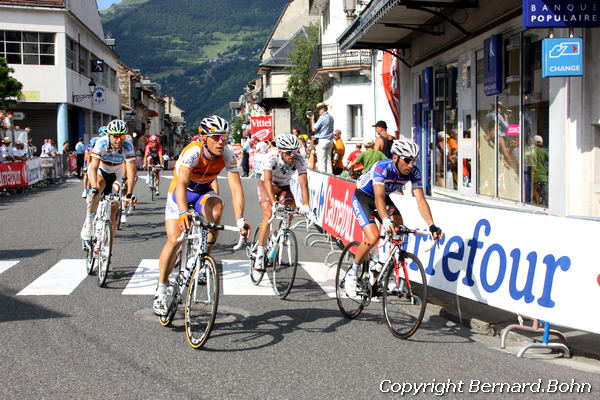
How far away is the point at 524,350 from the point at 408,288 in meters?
1.25

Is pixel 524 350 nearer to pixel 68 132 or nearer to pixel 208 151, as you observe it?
pixel 208 151

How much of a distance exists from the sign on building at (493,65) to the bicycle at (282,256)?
631cm

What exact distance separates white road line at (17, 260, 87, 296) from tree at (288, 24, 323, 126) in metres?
47.8

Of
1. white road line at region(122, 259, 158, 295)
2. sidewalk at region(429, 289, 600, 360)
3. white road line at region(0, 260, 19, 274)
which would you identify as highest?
white road line at region(0, 260, 19, 274)

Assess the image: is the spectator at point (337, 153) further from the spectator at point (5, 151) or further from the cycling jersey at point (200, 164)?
the cycling jersey at point (200, 164)

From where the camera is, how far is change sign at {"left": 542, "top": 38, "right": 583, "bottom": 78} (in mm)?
9836

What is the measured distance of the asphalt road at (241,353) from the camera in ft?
17.3

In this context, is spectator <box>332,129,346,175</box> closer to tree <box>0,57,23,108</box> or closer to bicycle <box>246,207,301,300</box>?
bicycle <box>246,207,301,300</box>

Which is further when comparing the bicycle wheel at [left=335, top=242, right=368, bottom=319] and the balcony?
the balcony

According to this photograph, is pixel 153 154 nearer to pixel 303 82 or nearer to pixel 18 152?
pixel 18 152

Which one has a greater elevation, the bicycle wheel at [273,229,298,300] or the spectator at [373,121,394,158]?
the spectator at [373,121,394,158]

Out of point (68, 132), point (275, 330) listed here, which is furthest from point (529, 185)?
point (68, 132)

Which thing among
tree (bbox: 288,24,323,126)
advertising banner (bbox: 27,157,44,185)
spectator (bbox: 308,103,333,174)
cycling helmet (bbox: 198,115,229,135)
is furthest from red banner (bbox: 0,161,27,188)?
tree (bbox: 288,24,323,126)

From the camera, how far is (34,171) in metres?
29.0
